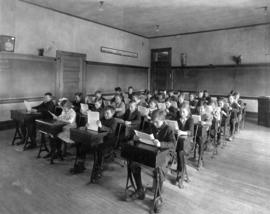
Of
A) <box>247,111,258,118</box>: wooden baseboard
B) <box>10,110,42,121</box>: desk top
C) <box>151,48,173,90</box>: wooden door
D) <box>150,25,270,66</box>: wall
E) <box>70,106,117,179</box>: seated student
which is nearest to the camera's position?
<box>70,106,117,179</box>: seated student

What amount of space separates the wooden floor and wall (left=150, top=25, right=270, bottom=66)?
632 centimetres

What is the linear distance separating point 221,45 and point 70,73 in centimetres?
697

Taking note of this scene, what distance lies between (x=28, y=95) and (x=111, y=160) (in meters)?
4.17

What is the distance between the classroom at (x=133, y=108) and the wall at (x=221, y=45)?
1.7 inches

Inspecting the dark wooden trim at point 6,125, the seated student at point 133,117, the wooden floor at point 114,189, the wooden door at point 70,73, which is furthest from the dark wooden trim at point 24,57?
the seated student at point 133,117

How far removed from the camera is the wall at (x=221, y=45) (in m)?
9.15

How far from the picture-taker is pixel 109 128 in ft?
12.1

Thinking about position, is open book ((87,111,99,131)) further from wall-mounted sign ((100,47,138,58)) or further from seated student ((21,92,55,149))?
wall-mounted sign ((100,47,138,58))

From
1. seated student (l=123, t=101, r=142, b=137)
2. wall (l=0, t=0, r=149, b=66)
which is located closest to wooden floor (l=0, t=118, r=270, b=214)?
seated student (l=123, t=101, r=142, b=137)

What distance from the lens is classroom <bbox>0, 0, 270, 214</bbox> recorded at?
2959mm

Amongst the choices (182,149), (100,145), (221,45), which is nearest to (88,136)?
(100,145)

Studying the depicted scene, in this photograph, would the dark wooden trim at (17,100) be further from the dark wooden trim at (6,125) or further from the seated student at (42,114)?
the seated student at (42,114)

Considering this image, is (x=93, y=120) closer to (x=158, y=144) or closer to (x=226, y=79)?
(x=158, y=144)

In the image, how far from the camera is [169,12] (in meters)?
7.54
